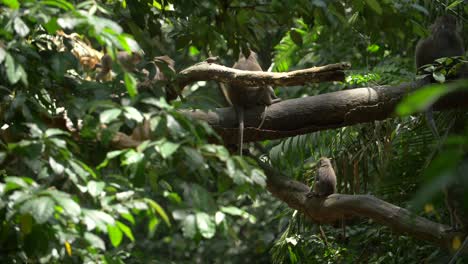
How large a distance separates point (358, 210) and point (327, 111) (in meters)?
0.78

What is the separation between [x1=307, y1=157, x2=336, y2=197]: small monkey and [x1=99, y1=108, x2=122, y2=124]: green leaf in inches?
131

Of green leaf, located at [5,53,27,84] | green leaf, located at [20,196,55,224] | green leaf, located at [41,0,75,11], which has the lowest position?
green leaf, located at [20,196,55,224]

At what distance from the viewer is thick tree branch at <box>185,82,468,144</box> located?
197 inches

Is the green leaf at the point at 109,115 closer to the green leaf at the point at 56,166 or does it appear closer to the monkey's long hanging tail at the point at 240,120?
the green leaf at the point at 56,166

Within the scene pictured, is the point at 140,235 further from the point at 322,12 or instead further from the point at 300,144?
the point at 322,12

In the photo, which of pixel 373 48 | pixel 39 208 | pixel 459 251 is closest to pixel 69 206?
pixel 39 208

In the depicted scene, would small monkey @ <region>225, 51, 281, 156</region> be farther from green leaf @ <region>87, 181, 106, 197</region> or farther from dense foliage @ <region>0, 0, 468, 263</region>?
green leaf @ <region>87, 181, 106, 197</region>

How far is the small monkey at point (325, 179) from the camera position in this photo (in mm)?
6022

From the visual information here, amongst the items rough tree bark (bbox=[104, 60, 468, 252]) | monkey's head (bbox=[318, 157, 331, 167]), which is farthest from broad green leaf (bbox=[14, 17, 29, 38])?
monkey's head (bbox=[318, 157, 331, 167])

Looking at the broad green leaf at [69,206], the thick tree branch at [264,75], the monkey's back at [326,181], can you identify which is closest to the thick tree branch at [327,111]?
the thick tree branch at [264,75]

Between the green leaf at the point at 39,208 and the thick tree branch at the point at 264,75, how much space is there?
2.09m

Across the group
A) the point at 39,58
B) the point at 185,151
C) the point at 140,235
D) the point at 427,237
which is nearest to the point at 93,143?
the point at 39,58

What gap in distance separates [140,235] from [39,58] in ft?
27.9

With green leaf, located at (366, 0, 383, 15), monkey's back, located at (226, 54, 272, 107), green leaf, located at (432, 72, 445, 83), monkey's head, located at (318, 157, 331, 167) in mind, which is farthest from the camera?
monkey's head, located at (318, 157, 331, 167)
